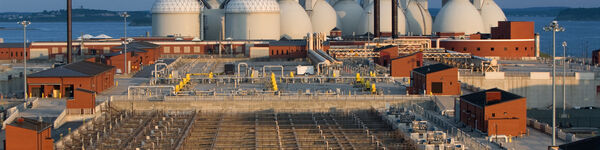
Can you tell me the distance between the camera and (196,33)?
10106cm

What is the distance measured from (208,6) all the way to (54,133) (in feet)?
230

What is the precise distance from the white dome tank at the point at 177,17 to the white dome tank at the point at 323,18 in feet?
44.5

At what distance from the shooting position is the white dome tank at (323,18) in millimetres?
106438

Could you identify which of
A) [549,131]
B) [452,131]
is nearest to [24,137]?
[452,131]

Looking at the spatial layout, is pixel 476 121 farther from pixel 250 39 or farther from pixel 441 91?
pixel 250 39

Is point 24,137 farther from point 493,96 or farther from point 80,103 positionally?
point 493,96

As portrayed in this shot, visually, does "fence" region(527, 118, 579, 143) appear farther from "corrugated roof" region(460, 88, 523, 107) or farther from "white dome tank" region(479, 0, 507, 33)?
"white dome tank" region(479, 0, 507, 33)

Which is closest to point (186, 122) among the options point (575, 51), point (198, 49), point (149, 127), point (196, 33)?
point (149, 127)

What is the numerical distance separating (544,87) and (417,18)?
51011 mm

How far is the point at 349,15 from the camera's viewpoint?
111m

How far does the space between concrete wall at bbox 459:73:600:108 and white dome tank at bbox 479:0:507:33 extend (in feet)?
155

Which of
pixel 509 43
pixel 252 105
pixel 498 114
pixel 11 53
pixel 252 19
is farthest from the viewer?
pixel 252 19

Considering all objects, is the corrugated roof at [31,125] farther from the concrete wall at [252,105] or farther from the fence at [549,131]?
the fence at [549,131]

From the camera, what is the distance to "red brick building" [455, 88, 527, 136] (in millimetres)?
31500
